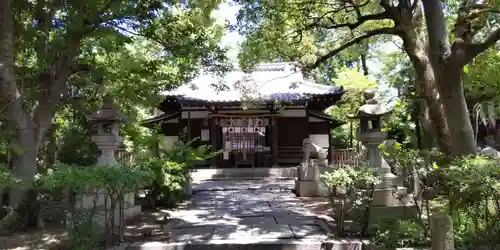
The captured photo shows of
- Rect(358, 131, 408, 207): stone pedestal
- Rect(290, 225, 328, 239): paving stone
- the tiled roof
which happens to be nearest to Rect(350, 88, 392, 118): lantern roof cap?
Rect(358, 131, 408, 207): stone pedestal

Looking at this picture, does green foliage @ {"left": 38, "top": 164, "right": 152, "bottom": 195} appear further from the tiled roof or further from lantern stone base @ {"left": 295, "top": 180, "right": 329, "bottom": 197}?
the tiled roof

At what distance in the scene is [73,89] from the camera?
10.3 metres

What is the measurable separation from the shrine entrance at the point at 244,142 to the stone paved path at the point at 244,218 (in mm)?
5587

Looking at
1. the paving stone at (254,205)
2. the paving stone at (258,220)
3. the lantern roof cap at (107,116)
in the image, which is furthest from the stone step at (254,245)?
the paving stone at (254,205)

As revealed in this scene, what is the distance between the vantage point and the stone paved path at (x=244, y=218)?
21.5 ft

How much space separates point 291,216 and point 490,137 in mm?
17269

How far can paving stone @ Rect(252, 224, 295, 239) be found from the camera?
6473 mm

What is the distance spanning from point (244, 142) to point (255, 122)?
3.81 feet

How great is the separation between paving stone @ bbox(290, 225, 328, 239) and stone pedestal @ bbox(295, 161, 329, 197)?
4384mm

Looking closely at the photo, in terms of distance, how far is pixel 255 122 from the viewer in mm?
18625

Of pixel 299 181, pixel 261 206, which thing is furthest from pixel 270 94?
pixel 261 206

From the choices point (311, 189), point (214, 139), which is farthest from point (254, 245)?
point (214, 139)

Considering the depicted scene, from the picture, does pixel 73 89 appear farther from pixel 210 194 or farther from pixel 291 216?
pixel 291 216

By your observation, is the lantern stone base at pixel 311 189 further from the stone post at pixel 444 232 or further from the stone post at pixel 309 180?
the stone post at pixel 444 232
